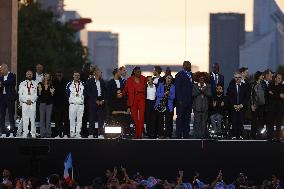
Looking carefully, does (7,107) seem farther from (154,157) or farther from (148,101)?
(154,157)

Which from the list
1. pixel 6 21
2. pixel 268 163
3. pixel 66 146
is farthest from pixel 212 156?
pixel 6 21

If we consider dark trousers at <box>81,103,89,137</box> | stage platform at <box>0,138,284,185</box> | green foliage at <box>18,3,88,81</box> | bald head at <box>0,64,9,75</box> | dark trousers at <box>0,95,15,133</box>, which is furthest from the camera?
green foliage at <box>18,3,88,81</box>

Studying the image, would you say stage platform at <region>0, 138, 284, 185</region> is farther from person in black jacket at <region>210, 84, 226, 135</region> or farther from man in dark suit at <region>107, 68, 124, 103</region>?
man in dark suit at <region>107, 68, 124, 103</region>

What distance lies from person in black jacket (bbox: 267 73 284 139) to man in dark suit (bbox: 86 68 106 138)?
187 inches

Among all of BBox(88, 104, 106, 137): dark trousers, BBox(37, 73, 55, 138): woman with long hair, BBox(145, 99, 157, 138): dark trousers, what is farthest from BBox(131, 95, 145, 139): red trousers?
BBox(37, 73, 55, 138): woman with long hair

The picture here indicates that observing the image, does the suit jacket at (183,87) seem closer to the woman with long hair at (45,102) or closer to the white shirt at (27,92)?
the woman with long hair at (45,102)

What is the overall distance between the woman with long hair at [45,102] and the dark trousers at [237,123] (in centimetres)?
526

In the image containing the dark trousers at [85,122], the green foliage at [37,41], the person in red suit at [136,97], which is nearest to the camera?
the person in red suit at [136,97]

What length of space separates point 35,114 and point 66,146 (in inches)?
55.2

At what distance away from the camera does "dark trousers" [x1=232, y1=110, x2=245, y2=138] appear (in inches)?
1325

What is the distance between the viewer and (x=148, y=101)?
34.0m

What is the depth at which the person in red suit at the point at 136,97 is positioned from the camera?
1316 inches

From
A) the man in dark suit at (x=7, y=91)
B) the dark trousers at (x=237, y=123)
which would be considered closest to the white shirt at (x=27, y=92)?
the man in dark suit at (x=7, y=91)

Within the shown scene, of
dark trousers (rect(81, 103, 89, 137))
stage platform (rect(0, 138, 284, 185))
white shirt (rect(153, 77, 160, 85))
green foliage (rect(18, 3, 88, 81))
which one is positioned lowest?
stage platform (rect(0, 138, 284, 185))
